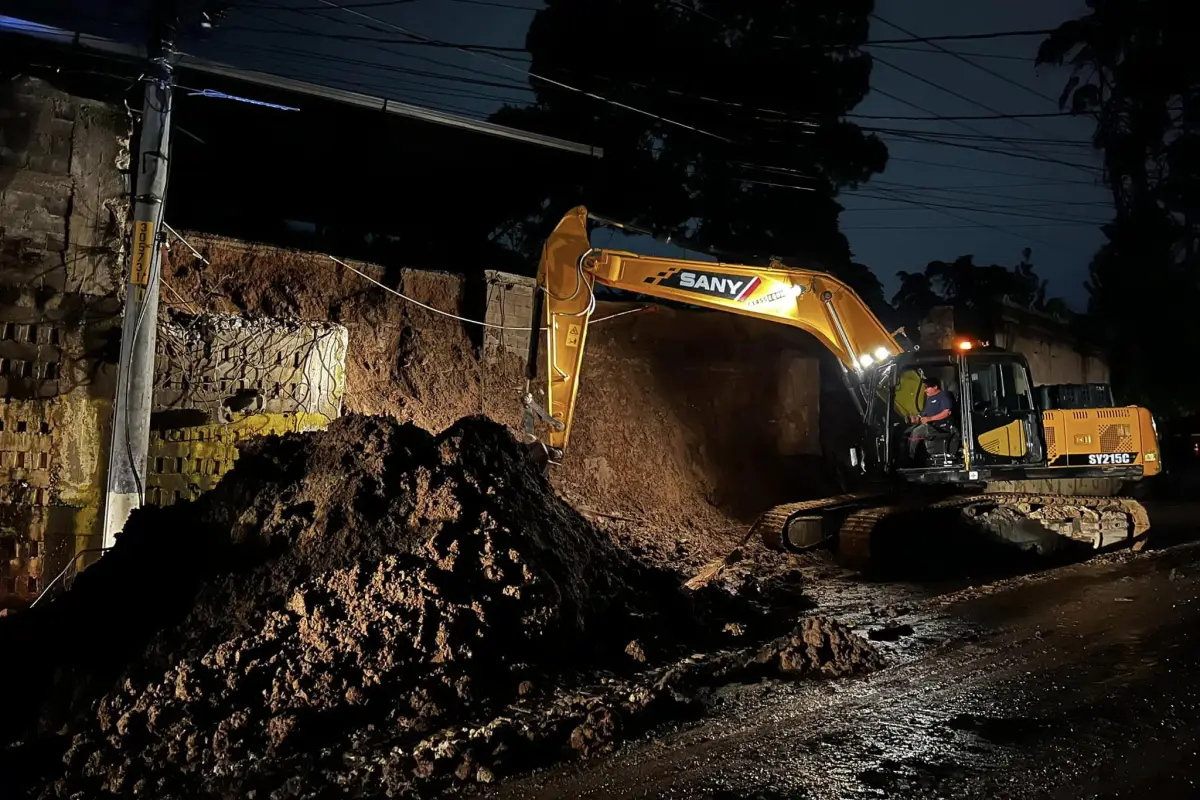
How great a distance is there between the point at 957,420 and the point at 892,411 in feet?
2.55

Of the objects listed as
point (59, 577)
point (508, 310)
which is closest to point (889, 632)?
point (59, 577)

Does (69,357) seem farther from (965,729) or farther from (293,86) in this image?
(965,729)

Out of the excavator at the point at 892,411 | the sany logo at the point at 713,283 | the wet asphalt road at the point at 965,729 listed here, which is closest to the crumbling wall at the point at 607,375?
the excavator at the point at 892,411

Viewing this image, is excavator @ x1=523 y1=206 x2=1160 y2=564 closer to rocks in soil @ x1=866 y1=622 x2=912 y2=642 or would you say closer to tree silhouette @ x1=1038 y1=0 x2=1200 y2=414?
rocks in soil @ x1=866 y1=622 x2=912 y2=642

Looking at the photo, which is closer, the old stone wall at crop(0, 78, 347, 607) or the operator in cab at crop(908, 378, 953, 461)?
the old stone wall at crop(0, 78, 347, 607)

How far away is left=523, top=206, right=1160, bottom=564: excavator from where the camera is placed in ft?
32.1

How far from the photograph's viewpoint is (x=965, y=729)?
5000 mm

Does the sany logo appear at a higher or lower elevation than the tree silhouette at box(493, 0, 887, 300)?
lower

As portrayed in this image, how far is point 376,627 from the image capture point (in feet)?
18.4

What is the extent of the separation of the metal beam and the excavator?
12.8ft

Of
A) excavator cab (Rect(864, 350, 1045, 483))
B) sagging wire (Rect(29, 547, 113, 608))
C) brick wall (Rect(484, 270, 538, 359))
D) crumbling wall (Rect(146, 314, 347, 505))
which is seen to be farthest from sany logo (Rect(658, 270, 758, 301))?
sagging wire (Rect(29, 547, 113, 608))

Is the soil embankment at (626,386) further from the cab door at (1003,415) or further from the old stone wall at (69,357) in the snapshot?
the cab door at (1003,415)

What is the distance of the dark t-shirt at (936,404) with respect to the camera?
10.7 metres

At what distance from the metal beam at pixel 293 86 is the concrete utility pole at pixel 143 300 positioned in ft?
1.21
